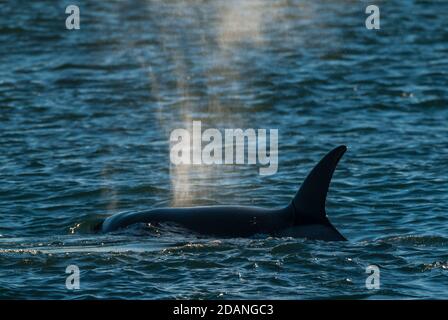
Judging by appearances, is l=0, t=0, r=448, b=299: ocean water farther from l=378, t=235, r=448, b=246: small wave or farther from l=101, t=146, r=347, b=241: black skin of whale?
l=101, t=146, r=347, b=241: black skin of whale

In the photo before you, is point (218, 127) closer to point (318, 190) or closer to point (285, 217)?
point (285, 217)

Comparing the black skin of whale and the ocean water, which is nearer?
the ocean water

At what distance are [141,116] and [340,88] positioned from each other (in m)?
5.04

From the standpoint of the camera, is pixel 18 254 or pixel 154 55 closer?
pixel 18 254

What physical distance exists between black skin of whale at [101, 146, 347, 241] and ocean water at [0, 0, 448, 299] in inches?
8.4

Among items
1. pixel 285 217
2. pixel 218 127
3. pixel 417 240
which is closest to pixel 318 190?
pixel 285 217

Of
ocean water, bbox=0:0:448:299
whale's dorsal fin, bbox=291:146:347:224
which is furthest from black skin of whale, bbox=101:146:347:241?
ocean water, bbox=0:0:448:299

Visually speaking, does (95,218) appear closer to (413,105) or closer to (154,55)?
(413,105)

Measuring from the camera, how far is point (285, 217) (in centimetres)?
1504

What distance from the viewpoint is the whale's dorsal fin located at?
48.5 ft

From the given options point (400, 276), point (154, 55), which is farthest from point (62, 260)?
point (154, 55)

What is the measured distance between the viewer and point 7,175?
66.4ft

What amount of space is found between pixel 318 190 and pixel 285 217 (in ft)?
1.89

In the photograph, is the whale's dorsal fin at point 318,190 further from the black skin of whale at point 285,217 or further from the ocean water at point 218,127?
the ocean water at point 218,127
